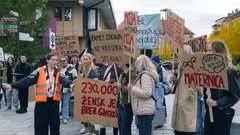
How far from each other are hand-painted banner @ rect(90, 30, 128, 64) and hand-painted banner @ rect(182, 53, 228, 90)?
2.12m

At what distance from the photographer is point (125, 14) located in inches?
302

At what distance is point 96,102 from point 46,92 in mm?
1124

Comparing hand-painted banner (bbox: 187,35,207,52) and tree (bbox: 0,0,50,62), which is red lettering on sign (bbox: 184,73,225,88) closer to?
hand-painted banner (bbox: 187,35,207,52)

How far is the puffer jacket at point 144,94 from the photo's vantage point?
6.53 m

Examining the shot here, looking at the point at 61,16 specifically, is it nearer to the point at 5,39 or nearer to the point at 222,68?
the point at 5,39

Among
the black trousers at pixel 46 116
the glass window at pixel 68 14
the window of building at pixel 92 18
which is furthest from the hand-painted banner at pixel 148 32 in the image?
the glass window at pixel 68 14

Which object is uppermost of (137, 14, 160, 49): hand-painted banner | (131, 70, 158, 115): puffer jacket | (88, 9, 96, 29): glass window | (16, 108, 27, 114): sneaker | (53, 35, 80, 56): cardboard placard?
(88, 9, 96, 29): glass window

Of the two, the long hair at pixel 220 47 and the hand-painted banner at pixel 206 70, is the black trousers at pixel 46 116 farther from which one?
the long hair at pixel 220 47

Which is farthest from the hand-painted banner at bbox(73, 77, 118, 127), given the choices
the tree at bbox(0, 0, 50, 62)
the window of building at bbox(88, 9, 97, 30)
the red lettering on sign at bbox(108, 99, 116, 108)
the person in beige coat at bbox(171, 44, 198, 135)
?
the window of building at bbox(88, 9, 97, 30)

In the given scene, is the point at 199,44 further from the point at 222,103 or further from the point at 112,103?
the point at 222,103

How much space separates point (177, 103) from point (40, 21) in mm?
22301

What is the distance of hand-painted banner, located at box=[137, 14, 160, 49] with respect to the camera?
14898mm

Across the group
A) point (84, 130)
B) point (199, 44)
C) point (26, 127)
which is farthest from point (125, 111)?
point (26, 127)

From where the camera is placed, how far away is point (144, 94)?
650 centimetres
